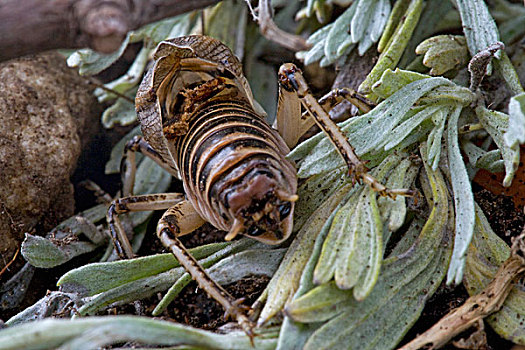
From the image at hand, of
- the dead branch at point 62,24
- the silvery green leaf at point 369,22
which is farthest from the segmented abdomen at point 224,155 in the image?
the silvery green leaf at point 369,22

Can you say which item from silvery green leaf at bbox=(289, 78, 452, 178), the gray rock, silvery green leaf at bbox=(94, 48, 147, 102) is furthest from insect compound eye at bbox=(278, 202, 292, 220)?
silvery green leaf at bbox=(94, 48, 147, 102)

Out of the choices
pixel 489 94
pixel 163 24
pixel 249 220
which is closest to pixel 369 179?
pixel 249 220

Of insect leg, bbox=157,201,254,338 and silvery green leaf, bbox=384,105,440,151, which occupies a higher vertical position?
silvery green leaf, bbox=384,105,440,151

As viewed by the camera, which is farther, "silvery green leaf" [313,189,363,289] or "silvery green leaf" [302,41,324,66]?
"silvery green leaf" [302,41,324,66]

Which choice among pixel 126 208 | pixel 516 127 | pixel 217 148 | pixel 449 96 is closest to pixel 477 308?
pixel 516 127

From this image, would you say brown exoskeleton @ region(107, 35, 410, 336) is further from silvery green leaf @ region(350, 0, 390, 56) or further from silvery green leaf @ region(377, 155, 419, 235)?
silvery green leaf @ region(350, 0, 390, 56)

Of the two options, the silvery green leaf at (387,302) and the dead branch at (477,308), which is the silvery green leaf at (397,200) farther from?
the dead branch at (477,308)

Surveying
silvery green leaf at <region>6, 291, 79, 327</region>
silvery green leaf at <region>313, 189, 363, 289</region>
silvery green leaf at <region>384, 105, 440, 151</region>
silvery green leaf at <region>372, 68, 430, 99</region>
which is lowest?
silvery green leaf at <region>6, 291, 79, 327</region>

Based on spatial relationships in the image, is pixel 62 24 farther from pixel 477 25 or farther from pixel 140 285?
pixel 477 25
